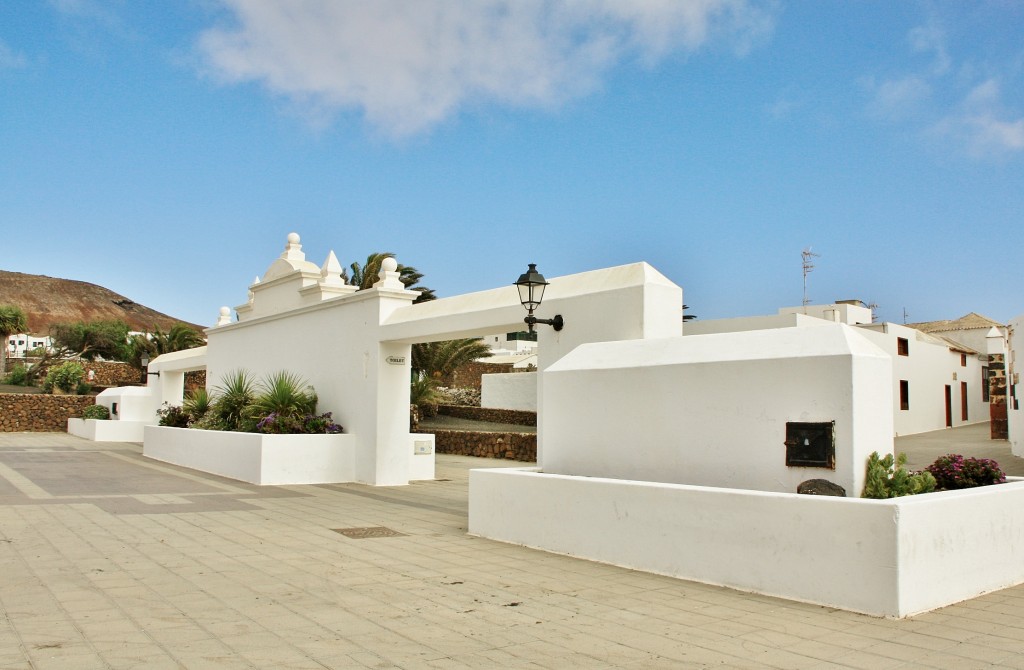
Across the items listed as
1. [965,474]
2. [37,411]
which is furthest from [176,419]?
[965,474]

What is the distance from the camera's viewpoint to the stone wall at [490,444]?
22453 millimetres

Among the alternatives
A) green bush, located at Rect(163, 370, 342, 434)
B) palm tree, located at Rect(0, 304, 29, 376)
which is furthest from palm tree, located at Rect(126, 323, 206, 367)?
green bush, located at Rect(163, 370, 342, 434)

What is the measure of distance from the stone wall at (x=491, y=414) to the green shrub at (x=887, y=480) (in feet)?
76.6

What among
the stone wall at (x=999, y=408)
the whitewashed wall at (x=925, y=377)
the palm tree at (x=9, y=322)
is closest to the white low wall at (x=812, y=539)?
the whitewashed wall at (x=925, y=377)

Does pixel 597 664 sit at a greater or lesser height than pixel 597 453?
lesser

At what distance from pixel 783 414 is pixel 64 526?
8.08m

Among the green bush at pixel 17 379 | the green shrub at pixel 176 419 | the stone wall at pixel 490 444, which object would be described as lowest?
the stone wall at pixel 490 444

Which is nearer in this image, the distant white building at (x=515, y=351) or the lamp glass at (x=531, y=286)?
the lamp glass at (x=531, y=286)

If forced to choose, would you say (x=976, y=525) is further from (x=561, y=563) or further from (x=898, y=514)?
(x=561, y=563)

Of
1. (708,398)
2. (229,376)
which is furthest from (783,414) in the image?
(229,376)

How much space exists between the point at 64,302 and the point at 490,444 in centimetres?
13451

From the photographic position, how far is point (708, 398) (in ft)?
25.0

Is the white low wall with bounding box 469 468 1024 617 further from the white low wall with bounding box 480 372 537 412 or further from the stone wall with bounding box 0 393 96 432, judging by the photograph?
the stone wall with bounding box 0 393 96 432

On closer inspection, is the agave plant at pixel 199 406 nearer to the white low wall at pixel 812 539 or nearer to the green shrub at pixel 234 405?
the green shrub at pixel 234 405
